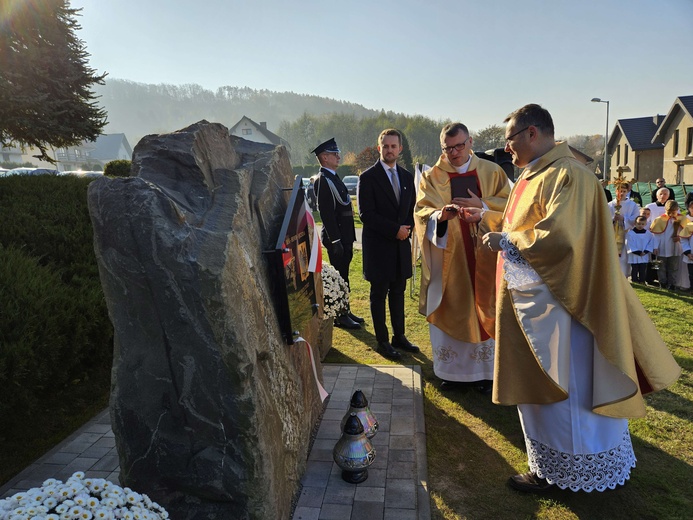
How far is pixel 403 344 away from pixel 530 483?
2.58 meters

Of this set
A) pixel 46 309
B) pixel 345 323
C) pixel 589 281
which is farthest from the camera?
pixel 345 323

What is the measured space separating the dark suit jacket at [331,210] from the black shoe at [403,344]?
1.46 m

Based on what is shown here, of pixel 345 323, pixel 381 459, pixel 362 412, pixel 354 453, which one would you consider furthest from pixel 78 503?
pixel 345 323

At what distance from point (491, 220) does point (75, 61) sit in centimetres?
1104

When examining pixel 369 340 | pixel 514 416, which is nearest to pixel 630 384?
pixel 514 416

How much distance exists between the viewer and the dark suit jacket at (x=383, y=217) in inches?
201

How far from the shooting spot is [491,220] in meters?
4.10

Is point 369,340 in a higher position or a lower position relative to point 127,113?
lower

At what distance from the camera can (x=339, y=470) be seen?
10.6 ft

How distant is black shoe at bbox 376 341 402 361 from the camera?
17.3 feet

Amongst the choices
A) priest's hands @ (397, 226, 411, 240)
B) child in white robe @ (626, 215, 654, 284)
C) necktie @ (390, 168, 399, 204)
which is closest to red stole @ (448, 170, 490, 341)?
priest's hands @ (397, 226, 411, 240)

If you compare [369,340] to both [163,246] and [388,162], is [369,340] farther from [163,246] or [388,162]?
[163,246]

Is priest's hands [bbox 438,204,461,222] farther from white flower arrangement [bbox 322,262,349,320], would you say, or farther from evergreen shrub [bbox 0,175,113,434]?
evergreen shrub [bbox 0,175,113,434]

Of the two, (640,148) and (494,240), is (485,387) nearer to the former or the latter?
(494,240)
